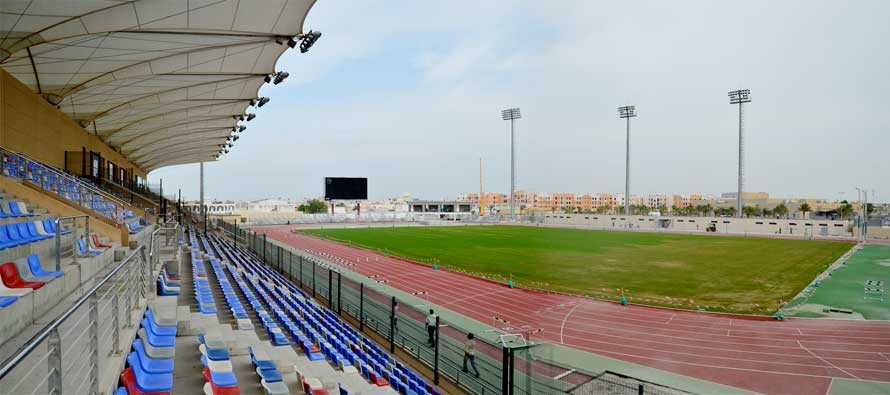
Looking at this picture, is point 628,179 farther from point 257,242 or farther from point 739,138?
point 257,242

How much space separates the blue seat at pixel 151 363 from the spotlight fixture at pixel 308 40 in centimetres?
1124

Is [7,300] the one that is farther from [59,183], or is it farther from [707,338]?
[707,338]

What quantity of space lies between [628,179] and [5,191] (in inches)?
2455

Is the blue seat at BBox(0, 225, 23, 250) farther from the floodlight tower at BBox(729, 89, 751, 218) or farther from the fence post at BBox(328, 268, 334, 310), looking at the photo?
the floodlight tower at BBox(729, 89, 751, 218)

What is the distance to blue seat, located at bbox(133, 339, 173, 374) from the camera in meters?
4.00

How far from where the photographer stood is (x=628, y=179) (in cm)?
6288

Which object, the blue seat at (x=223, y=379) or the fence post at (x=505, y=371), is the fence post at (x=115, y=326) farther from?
the fence post at (x=505, y=371)

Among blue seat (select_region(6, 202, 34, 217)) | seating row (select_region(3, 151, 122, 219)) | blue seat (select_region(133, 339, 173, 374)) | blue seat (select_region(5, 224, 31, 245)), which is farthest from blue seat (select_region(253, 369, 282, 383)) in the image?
seating row (select_region(3, 151, 122, 219))

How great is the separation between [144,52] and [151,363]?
12277mm

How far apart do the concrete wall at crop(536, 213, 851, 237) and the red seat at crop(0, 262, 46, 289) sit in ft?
199

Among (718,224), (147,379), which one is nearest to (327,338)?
(147,379)

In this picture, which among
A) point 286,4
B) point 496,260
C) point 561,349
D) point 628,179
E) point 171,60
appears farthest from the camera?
point 628,179

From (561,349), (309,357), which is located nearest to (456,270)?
(561,349)

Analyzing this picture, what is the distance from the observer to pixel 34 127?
15945 millimetres
